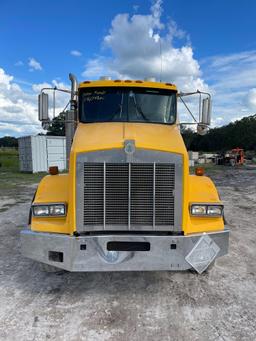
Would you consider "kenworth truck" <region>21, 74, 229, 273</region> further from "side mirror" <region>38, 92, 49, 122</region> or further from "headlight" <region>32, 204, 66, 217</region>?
"side mirror" <region>38, 92, 49, 122</region>

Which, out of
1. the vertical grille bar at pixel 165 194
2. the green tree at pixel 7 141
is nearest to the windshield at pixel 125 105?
the vertical grille bar at pixel 165 194

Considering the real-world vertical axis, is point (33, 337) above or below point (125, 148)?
below

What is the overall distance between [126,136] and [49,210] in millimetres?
1328

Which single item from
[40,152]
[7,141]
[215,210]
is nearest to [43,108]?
[215,210]

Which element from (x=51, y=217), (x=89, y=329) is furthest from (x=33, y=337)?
(x=51, y=217)

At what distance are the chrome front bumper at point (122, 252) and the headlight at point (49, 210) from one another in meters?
0.33

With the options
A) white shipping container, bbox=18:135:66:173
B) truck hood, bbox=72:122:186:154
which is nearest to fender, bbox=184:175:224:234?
truck hood, bbox=72:122:186:154

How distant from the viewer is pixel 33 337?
10.4 feet

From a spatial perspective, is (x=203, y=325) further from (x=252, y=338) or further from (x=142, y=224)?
(x=142, y=224)

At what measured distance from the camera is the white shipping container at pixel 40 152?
2275 cm

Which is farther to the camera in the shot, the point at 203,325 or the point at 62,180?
the point at 62,180

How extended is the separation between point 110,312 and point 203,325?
40.0 inches

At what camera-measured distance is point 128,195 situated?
3.72m

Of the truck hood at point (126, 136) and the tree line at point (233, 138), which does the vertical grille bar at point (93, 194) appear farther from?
the tree line at point (233, 138)
